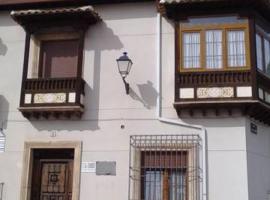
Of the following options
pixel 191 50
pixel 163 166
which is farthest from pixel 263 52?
pixel 163 166

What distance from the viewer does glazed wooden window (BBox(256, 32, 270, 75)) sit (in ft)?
42.8

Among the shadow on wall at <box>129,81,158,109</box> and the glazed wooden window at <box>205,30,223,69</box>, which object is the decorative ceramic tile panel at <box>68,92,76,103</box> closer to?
the shadow on wall at <box>129,81,158,109</box>

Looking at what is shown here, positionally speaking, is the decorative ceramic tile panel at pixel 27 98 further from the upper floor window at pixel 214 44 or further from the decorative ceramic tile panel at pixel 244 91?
the decorative ceramic tile panel at pixel 244 91

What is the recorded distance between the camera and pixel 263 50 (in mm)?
13312

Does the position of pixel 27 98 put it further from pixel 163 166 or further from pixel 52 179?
pixel 163 166

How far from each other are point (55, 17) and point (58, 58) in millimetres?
1163

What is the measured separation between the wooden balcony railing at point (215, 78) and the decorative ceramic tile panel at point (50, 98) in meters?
3.20

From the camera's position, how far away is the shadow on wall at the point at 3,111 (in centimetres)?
1354

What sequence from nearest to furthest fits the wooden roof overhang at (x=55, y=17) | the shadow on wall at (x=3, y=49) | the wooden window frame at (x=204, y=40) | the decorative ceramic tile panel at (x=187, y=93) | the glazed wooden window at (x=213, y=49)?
the decorative ceramic tile panel at (x=187, y=93) < the wooden window frame at (x=204, y=40) < the glazed wooden window at (x=213, y=49) < the wooden roof overhang at (x=55, y=17) < the shadow on wall at (x=3, y=49)

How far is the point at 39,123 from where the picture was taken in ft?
43.7

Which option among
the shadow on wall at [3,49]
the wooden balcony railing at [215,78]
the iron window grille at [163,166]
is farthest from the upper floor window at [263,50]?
the shadow on wall at [3,49]

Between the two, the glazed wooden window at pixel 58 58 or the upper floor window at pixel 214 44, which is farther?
the glazed wooden window at pixel 58 58

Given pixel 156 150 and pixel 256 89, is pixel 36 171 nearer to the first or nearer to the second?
pixel 156 150

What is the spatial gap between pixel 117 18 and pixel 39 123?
366cm
